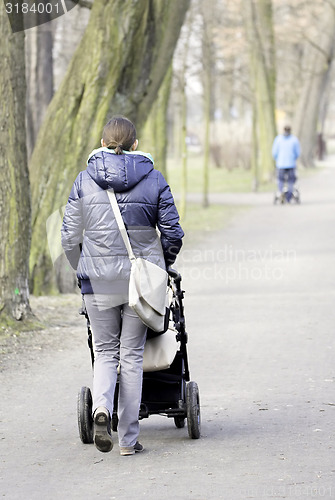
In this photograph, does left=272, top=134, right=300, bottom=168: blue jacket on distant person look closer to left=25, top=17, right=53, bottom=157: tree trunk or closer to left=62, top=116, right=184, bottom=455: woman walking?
left=25, top=17, right=53, bottom=157: tree trunk

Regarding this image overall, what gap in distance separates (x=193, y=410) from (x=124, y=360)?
533 mm

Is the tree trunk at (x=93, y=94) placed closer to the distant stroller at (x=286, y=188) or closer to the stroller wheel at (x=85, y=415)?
the stroller wheel at (x=85, y=415)

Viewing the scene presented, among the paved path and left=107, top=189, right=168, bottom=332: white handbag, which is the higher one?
left=107, top=189, right=168, bottom=332: white handbag

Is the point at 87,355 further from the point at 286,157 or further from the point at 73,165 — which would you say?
the point at 286,157

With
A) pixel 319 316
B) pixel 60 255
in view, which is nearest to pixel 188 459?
pixel 319 316

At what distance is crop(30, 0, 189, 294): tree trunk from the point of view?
12.8 meters

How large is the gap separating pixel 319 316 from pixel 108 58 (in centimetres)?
423

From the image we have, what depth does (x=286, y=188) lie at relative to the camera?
26.3 metres

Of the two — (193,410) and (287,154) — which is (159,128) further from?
(193,410)

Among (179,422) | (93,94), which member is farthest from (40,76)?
(179,422)

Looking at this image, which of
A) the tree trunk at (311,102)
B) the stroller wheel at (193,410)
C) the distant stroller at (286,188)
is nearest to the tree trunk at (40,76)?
the distant stroller at (286,188)

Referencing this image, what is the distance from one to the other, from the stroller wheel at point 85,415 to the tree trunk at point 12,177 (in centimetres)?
405

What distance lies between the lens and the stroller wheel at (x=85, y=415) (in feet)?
19.8

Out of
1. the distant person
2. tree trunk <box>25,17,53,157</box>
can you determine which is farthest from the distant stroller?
tree trunk <box>25,17,53,157</box>
